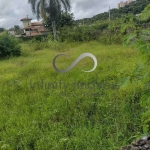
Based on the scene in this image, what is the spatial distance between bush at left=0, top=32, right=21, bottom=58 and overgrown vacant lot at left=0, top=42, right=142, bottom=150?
363 cm

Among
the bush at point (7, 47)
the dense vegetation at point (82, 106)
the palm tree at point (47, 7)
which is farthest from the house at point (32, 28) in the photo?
the dense vegetation at point (82, 106)

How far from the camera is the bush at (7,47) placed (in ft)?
23.4

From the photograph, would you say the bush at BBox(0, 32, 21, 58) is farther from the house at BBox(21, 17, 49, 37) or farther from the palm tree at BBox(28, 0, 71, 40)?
the house at BBox(21, 17, 49, 37)

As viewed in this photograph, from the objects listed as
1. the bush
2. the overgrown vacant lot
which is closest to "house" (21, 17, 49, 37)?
the bush

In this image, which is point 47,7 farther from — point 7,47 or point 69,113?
point 69,113

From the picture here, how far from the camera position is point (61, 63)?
16.8 feet

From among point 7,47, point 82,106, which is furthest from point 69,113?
point 7,47

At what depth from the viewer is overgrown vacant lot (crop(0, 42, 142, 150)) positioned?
1.90 m

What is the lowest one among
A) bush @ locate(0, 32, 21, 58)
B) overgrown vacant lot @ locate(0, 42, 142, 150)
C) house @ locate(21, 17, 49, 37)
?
overgrown vacant lot @ locate(0, 42, 142, 150)

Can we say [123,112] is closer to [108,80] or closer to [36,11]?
[108,80]

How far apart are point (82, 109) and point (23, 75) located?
229 centimetres

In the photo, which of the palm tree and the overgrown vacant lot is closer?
the overgrown vacant lot

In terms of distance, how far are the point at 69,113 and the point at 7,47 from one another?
18.5 ft

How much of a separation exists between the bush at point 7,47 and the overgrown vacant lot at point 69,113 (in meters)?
3.63
